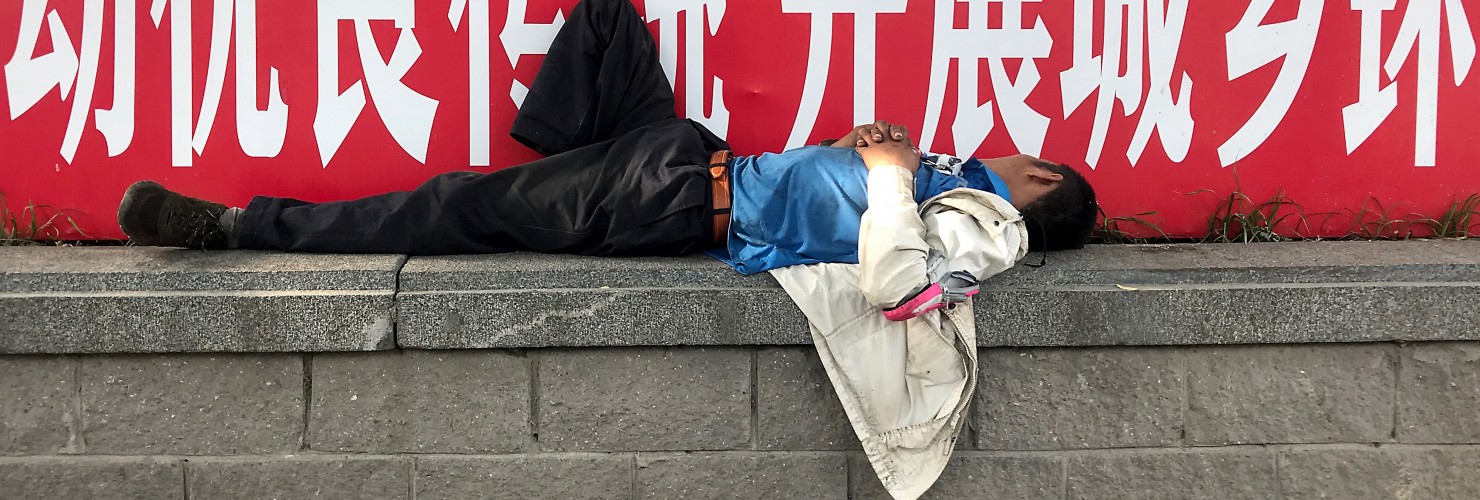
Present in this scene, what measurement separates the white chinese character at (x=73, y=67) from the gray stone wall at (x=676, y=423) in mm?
883

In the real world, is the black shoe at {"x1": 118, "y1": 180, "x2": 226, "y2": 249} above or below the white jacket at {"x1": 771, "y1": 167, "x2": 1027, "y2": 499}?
above

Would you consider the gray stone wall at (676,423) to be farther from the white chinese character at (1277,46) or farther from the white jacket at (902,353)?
the white chinese character at (1277,46)

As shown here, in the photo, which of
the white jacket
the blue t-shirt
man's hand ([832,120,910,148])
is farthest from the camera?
man's hand ([832,120,910,148])

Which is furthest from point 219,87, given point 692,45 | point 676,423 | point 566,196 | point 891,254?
point 891,254

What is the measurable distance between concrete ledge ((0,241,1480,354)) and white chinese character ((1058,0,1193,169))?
643 millimetres

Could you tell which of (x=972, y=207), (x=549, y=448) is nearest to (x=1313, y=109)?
(x=972, y=207)

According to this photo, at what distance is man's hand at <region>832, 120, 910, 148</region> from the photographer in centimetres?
275

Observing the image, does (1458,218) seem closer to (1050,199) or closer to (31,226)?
(1050,199)

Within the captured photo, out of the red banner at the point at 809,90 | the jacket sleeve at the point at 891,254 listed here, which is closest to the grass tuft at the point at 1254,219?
the red banner at the point at 809,90

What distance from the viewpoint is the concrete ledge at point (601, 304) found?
8.03 feet

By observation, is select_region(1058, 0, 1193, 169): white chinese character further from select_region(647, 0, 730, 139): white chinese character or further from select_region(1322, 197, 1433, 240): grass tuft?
select_region(647, 0, 730, 139): white chinese character

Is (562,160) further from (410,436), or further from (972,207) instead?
(972,207)

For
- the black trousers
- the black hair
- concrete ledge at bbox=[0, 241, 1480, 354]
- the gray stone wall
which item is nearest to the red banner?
the black trousers

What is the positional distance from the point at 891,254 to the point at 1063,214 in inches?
30.2
